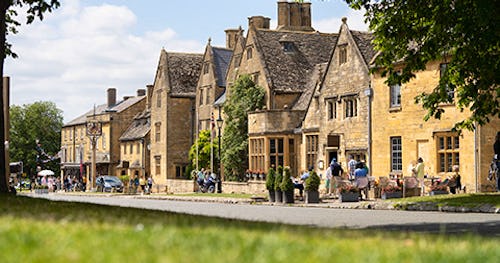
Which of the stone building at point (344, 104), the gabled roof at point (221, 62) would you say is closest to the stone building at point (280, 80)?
the stone building at point (344, 104)

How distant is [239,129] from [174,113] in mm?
17868

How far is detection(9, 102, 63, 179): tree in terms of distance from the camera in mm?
141425

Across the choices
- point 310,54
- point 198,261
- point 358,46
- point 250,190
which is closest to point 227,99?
point 310,54

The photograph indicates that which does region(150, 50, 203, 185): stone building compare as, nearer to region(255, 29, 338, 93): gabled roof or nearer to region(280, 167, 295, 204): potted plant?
region(255, 29, 338, 93): gabled roof

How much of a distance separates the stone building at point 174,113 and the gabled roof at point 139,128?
7.50 meters

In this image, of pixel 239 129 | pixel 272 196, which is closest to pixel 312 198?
pixel 272 196

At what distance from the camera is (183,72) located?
86875mm

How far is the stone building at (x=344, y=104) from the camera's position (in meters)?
51.0

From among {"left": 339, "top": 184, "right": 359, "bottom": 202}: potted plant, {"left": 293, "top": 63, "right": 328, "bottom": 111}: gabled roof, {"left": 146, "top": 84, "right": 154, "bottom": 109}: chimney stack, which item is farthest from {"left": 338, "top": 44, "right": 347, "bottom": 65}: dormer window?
{"left": 146, "top": 84, "right": 154, "bottom": 109}: chimney stack

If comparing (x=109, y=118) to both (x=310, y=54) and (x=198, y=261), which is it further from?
(x=198, y=261)

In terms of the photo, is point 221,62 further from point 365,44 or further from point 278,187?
point 278,187

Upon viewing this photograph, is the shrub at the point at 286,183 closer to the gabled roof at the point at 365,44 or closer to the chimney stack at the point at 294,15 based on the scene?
the gabled roof at the point at 365,44

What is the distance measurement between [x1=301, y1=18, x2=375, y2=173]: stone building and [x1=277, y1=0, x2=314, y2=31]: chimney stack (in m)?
29.2

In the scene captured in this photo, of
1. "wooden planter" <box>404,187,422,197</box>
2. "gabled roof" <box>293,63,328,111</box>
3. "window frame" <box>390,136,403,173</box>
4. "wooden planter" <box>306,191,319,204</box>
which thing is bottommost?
"wooden planter" <box>306,191,319,204</box>
